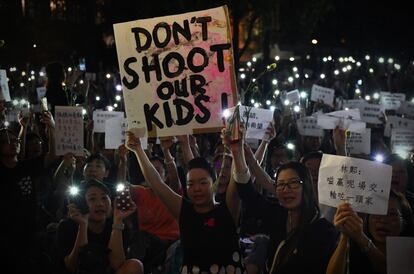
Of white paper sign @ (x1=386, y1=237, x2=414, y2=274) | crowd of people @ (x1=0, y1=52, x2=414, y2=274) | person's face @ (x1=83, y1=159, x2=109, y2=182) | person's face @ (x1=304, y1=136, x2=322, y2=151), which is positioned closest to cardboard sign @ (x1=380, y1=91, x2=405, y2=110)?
person's face @ (x1=304, y1=136, x2=322, y2=151)

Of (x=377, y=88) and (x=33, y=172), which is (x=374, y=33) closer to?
(x=377, y=88)

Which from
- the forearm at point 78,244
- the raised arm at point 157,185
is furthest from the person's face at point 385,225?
the forearm at point 78,244

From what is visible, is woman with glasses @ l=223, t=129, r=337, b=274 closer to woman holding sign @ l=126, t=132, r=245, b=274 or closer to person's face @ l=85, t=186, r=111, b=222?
woman holding sign @ l=126, t=132, r=245, b=274

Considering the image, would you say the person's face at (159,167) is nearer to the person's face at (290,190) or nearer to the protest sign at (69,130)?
the protest sign at (69,130)

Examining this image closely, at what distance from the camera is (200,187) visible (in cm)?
432

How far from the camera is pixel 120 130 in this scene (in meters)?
6.89

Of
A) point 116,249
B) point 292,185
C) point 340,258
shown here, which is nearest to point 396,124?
point 292,185

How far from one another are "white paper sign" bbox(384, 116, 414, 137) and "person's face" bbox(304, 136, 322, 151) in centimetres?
107

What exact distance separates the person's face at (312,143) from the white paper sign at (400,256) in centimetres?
515

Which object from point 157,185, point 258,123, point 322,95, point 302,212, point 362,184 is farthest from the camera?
point 322,95

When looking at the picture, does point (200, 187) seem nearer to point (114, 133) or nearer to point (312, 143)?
point (114, 133)

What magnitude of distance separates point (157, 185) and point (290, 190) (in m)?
1.03

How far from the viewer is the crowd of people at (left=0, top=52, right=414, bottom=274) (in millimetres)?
3939

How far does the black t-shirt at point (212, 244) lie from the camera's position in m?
4.15
